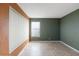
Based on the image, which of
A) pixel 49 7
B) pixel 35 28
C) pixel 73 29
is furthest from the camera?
pixel 35 28

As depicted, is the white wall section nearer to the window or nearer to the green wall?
the window

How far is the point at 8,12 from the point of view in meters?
3.25

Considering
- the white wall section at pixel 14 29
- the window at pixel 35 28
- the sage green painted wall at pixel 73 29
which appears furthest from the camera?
the window at pixel 35 28

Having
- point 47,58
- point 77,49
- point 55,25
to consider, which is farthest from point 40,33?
point 47,58

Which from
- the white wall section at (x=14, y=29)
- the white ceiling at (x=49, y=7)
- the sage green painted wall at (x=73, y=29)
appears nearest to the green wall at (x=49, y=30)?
the sage green painted wall at (x=73, y=29)

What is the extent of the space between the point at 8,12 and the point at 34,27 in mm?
7029

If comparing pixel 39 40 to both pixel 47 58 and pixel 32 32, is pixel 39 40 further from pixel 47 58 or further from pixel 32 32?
pixel 47 58

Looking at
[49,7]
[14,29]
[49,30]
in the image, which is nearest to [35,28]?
[49,30]

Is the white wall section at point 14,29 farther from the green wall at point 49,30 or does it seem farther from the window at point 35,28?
the green wall at point 49,30

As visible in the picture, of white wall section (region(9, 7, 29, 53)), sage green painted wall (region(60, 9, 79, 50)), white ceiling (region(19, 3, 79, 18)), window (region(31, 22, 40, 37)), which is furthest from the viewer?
window (region(31, 22, 40, 37))

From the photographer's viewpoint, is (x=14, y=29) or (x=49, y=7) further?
(x=49, y=7)

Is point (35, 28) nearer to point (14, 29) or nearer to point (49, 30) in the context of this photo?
point (49, 30)

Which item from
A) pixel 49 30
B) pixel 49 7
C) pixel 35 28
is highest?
pixel 49 7

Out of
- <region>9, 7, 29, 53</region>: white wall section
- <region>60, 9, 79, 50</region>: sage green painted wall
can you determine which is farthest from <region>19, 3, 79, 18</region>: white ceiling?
<region>9, 7, 29, 53</region>: white wall section
